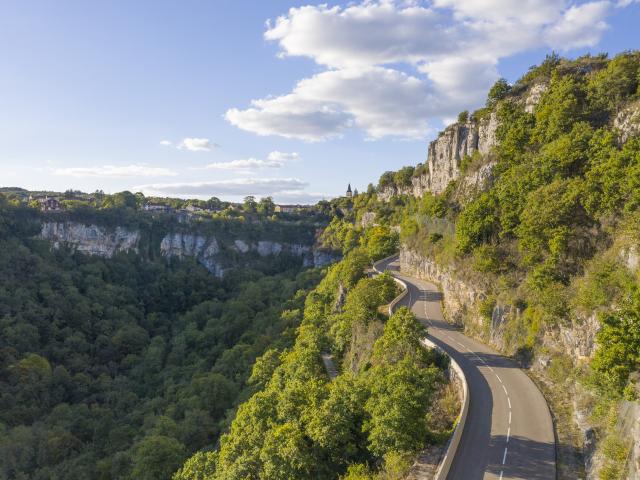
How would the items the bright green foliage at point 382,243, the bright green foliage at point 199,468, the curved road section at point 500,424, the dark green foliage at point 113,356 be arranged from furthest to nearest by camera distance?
the bright green foliage at point 382,243 < the dark green foliage at point 113,356 < the bright green foliage at point 199,468 < the curved road section at point 500,424

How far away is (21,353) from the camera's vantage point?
6862 cm

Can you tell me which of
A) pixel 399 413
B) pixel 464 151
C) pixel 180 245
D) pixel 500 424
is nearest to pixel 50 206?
pixel 180 245

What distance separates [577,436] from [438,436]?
648cm

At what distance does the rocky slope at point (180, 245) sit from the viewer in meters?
114

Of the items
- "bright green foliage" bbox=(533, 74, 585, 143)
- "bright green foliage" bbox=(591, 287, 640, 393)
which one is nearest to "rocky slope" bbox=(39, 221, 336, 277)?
"bright green foliage" bbox=(533, 74, 585, 143)

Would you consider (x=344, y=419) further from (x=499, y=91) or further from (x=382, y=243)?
(x=382, y=243)

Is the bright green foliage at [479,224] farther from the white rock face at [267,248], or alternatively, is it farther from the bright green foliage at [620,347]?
the white rock face at [267,248]

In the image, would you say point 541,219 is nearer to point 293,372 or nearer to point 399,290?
point 399,290

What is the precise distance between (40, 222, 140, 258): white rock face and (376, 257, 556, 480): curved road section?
116 metres

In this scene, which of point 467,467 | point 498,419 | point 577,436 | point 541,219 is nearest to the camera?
point 467,467

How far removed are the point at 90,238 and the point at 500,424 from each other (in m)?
128

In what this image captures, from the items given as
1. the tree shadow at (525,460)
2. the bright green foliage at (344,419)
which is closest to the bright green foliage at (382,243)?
the bright green foliage at (344,419)

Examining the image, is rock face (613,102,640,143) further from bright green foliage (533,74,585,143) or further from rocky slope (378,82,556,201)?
bright green foliage (533,74,585,143)

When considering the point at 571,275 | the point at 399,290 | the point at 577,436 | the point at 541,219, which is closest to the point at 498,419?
A: the point at 577,436
